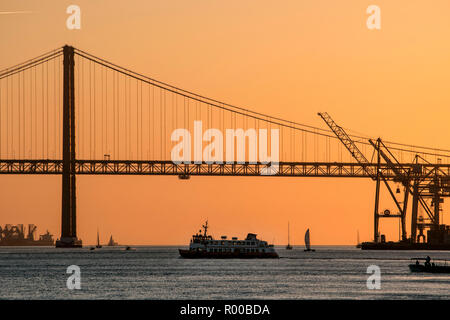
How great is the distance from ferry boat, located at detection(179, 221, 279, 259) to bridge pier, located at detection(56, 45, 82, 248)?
58.4ft

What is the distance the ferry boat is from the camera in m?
151

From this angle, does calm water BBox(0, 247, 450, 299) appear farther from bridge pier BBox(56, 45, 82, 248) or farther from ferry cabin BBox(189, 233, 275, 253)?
bridge pier BBox(56, 45, 82, 248)

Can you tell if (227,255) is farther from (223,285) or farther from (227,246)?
(223,285)

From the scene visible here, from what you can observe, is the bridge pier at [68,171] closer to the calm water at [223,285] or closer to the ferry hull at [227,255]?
the ferry hull at [227,255]

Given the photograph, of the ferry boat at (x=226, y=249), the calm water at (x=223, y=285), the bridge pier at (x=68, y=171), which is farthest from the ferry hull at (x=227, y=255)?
the calm water at (x=223, y=285)

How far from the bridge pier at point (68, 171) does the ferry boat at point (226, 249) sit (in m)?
17.8

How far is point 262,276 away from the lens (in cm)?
9725

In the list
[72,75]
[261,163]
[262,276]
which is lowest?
[262,276]

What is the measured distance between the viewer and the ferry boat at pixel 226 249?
151375mm

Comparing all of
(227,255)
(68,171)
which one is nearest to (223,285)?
(227,255)
